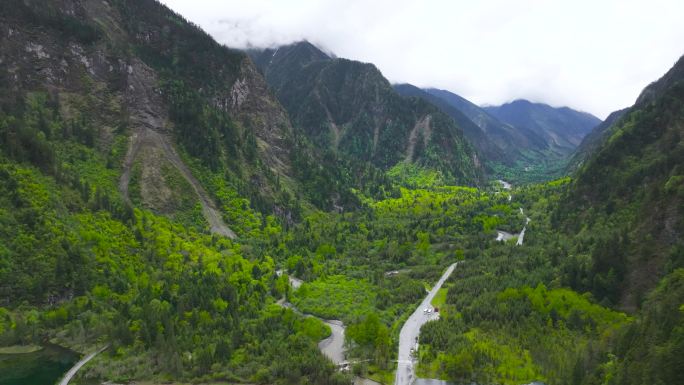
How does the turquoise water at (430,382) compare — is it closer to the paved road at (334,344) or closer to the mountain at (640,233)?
the paved road at (334,344)

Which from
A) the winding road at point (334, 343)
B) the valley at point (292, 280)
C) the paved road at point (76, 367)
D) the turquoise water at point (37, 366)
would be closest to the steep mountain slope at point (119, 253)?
the valley at point (292, 280)

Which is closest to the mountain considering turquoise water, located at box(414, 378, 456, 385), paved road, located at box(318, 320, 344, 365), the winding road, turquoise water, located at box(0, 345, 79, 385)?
turquoise water, located at box(414, 378, 456, 385)

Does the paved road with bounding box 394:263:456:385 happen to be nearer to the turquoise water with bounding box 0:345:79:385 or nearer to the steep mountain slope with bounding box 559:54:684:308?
the steep mountain slope with bounding box 559:54:684:308

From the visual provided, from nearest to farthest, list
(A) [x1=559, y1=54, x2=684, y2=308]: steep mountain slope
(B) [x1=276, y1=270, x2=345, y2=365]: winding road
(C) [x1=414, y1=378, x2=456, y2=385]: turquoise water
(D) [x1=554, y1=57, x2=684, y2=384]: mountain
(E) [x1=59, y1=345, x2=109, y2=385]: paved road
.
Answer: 1. (D) [x1=554, y1=57, x2=684, y2=384]: mountain
2. (C) [x1=414, y1=378, x2=456, y2=385]: turquoise water
3. (E) [x1=59, y1=345, x2=109, y2=385]: paved road
4. (B) [x1=276, y1=270, x2=345, y2=365]: winding road
5. (A) [x1=559, y1=54, x2=684, y2=308]: steep mountain slope

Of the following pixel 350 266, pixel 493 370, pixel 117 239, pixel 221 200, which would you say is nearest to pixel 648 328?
pixel 493 370

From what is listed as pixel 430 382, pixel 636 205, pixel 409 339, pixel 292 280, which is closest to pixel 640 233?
pixel 636 205

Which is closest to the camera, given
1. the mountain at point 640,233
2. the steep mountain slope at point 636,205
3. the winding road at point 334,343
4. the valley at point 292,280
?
the mountain at point 640,233
